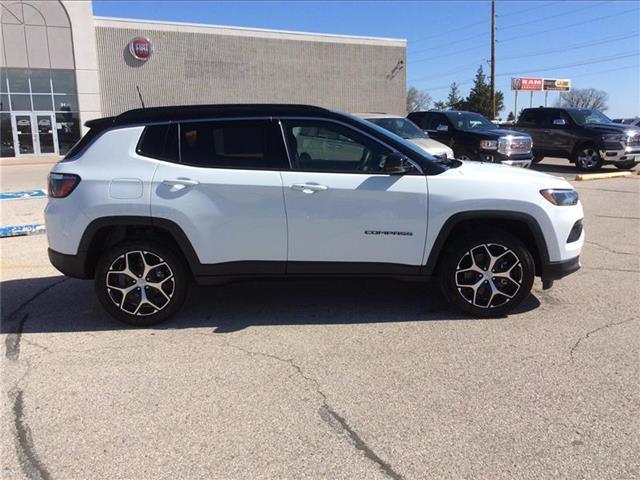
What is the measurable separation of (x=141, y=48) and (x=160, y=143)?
111 ft

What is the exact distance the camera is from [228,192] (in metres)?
4.39

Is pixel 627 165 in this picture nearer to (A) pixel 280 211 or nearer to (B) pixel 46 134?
(A) pixel 280 211

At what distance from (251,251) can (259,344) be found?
769 millimetres

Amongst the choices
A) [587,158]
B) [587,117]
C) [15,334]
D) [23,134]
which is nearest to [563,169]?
[587,158]

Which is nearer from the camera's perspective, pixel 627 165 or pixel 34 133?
pixel 627 165

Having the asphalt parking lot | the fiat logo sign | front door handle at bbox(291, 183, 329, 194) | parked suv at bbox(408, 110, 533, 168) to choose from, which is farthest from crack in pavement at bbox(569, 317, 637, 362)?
the fiat logo sign

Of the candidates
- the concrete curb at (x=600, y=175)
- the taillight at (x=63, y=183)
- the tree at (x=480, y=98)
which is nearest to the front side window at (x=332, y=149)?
the taillight at (x=63, y=183)

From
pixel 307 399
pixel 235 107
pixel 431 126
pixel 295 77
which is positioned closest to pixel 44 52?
pixel 295 77

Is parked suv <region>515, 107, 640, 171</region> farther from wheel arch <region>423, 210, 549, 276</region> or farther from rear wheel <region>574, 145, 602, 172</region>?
wheel arch <region>423, 210, 549, 276</region>

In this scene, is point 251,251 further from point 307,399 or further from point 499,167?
point 499,167

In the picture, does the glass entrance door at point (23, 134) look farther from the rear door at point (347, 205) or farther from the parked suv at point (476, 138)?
the rear door at point (347, 205)

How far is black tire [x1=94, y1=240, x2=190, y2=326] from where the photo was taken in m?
4.51

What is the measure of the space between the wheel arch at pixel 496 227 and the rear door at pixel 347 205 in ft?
0.48

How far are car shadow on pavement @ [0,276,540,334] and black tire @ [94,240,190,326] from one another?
0.53ft
